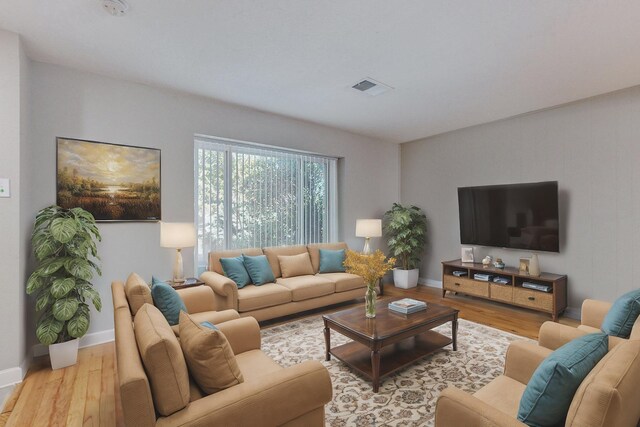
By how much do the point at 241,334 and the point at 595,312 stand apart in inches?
104

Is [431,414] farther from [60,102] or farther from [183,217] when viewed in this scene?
[60,102]

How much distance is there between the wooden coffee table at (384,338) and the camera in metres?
2.37

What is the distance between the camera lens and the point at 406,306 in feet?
9.48

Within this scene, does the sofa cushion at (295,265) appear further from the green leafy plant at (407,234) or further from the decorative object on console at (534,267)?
the decorative object on console at (534,267)

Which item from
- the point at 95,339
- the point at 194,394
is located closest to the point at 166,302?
the point at 194,394

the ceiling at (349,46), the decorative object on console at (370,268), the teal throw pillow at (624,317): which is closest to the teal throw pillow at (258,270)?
the decorative object on console at (370,268)

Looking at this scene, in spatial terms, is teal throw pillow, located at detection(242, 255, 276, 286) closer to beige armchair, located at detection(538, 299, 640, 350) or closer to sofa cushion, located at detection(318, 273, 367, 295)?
sofa cushion, located at detection(318, 273, 367, 295)

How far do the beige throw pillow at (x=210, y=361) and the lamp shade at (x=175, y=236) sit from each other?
Answer: 207cm

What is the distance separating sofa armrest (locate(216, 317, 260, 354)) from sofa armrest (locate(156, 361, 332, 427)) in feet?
2.42

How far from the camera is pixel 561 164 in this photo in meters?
4.13

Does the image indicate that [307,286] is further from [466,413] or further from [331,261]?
[466,413]

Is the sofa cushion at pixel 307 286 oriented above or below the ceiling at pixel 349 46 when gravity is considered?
below

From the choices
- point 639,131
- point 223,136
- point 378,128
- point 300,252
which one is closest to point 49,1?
point 223,136

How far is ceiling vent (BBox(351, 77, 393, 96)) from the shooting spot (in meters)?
3.36
